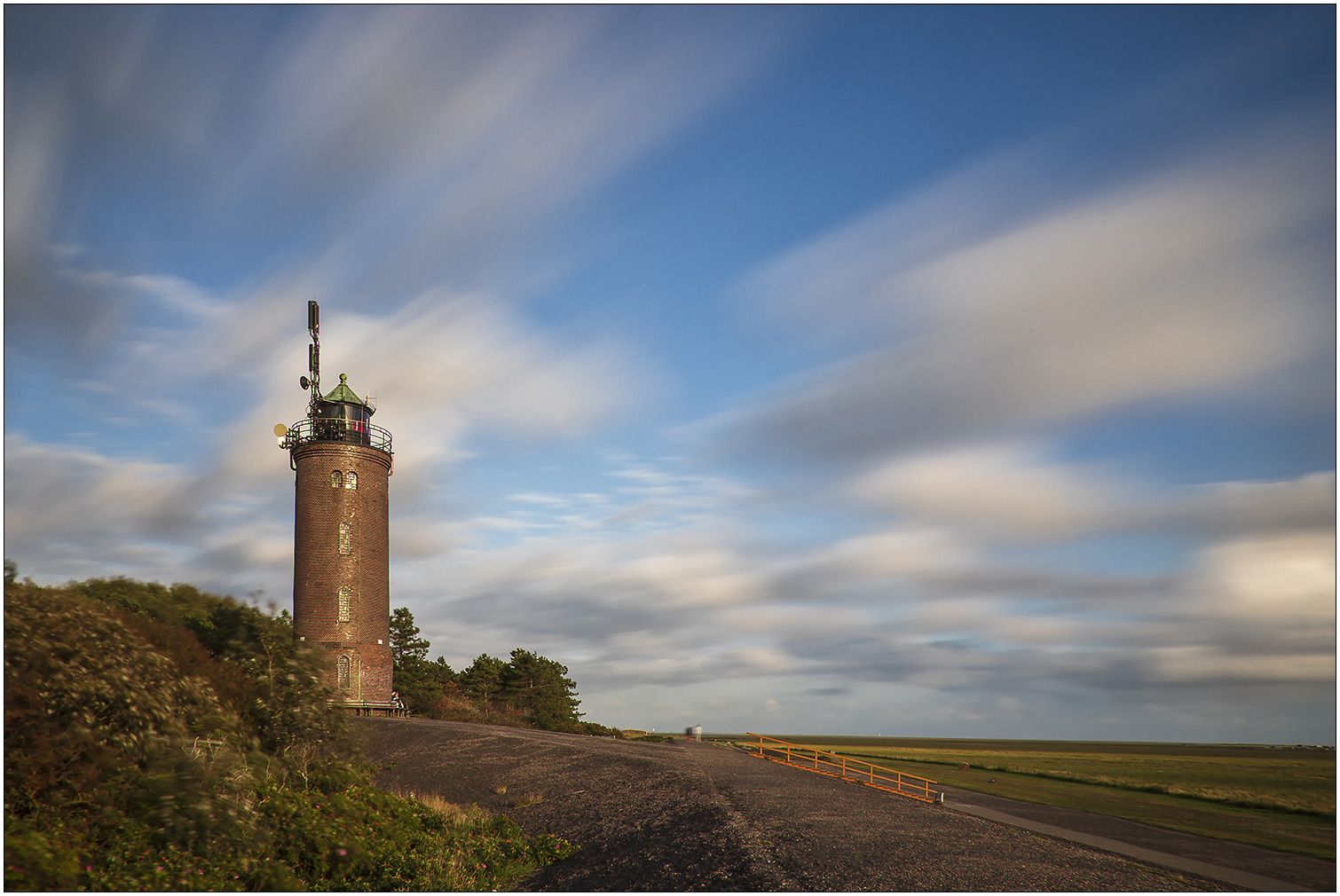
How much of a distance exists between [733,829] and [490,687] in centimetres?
4321

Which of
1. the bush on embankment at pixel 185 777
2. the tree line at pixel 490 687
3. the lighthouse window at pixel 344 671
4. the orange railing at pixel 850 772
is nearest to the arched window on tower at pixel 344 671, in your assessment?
the lighthouse window at pixel 344 671

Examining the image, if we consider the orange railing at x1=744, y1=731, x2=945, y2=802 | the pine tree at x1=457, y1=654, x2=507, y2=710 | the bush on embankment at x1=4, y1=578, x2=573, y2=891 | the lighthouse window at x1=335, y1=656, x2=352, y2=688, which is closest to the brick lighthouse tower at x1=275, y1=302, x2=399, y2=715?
the lighthouse window at x1=335, y1=656, x2=352, y2=688

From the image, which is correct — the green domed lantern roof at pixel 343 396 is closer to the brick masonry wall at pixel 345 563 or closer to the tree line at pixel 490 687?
the brick masonry wall at pixel 345 563

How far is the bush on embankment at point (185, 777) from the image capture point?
11023 millimetres

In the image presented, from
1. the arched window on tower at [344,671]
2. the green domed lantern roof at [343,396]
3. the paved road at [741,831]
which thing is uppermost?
the green domed lantern roof at [343,396]

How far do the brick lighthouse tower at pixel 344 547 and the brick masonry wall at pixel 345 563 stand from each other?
0.05 m

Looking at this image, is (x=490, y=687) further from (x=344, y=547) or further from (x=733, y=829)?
(x=733, y=829)

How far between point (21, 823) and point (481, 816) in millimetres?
12295

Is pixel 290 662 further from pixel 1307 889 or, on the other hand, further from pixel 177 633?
pixel 1307 889

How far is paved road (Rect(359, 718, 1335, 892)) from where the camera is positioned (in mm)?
14852

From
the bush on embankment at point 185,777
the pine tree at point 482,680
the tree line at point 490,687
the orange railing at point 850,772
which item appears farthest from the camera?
the pine tree at point 482,680

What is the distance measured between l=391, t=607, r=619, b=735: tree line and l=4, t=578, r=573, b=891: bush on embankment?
3309cm

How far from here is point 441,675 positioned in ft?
188

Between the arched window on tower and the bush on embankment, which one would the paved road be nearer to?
the bush on embankment
